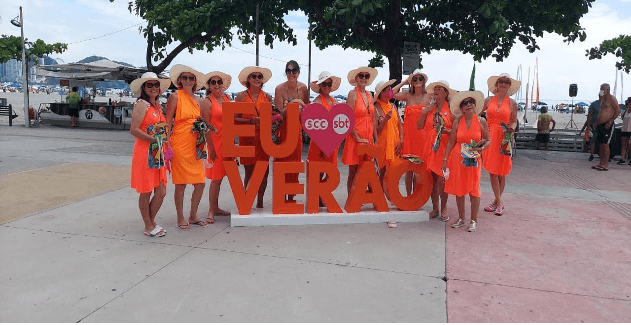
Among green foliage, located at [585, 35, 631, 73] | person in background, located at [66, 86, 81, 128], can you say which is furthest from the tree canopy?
green foliage, located at [585, 35, 631, 73]

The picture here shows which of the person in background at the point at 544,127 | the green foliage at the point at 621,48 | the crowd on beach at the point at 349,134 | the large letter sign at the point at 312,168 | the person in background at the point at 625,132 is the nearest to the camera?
the crowd on beach at the point at 349,134

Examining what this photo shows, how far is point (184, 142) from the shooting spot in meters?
4.76

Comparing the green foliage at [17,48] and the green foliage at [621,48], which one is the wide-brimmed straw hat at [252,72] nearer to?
the green foliage at [17,48]

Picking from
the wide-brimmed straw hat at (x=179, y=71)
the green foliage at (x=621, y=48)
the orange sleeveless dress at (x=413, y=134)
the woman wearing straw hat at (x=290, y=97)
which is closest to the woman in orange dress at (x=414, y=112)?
the orange sleeveless dress at (x=413, y=134)

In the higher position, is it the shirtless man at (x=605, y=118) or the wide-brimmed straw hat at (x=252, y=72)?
the wide-brimmed straw hat at (x=252, y=72)

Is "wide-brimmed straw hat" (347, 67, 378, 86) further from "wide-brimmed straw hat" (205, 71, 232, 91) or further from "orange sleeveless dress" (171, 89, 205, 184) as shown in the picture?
"orange sleeveless dress" (171, 89, 205, 184)

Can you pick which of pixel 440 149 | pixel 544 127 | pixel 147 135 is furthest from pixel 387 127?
pixel 544 127

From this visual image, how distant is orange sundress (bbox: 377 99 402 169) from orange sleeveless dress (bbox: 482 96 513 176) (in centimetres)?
124

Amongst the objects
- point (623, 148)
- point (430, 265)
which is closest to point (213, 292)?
point (430, 265)

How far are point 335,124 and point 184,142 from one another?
5.61ft

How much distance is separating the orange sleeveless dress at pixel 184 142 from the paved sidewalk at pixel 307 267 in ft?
2.11

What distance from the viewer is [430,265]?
405cm

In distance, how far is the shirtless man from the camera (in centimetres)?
964

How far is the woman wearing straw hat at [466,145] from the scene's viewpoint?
5047 mm
